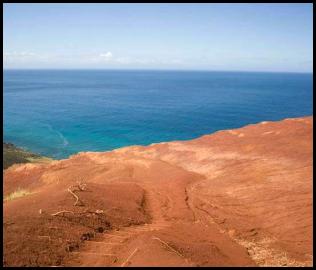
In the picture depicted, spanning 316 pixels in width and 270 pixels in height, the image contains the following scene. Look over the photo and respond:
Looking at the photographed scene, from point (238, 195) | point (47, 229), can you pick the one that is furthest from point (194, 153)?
point (47, 229)

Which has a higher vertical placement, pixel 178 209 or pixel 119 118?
pixel 178 209

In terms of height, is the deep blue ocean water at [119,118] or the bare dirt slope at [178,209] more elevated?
the bare dirt slope at [178,209]

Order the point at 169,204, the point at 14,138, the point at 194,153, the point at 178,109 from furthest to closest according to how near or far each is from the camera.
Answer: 1. the point at 178,109
2. the point at 14,138
3. the point at 194,153
4. the point at 169,204

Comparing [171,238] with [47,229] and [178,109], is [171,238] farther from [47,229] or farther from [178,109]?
[178,109]

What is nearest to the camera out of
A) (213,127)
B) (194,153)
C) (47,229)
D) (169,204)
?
(47,229)

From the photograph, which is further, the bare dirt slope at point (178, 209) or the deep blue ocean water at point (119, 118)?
the deep blue ocean water at point (119, 118)

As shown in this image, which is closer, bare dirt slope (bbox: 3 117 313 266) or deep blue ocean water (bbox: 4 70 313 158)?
bare dirt slope (bbox: 3 117 313 266)

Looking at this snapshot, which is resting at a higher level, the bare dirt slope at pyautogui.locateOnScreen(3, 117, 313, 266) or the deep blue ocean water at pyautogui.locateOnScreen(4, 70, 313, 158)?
the bare dirt slope at pyautogui.locateOnScreen(3, 117, 313, 266)

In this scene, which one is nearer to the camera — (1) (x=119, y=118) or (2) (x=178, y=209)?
(2) (x=178, y=209)
